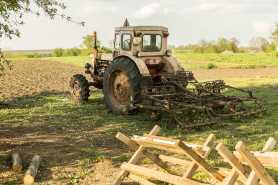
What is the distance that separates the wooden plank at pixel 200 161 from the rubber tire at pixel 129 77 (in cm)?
670

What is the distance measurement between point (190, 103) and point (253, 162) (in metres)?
7.00

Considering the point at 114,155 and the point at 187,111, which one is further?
the point at 187,111

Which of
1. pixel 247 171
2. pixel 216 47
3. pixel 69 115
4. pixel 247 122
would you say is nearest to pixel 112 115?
pixel 69 115

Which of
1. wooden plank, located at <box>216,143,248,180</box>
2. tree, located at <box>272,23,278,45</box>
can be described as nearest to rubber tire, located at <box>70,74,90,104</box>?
wooden plank, located at <box>216,143,248,180</box>

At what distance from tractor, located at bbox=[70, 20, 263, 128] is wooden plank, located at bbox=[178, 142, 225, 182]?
4810 millimetres

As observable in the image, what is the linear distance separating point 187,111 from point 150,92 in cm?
110

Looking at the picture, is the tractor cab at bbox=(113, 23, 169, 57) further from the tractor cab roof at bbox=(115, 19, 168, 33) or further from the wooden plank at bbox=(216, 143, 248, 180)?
the wooden plank at bbox=(216, 143, 248, 180)

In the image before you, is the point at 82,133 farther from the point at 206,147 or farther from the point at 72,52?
the point at 72,52

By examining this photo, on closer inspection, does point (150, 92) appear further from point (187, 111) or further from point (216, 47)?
point (216, 47)

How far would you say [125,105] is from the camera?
13055mm

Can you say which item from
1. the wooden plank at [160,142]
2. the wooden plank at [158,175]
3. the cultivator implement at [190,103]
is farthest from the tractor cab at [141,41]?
the wooden plank at [160,142]

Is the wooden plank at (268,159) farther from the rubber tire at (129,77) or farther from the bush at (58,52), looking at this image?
the bush at (58,52)

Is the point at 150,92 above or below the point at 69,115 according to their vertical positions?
above

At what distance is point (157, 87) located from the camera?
39.5 feet
